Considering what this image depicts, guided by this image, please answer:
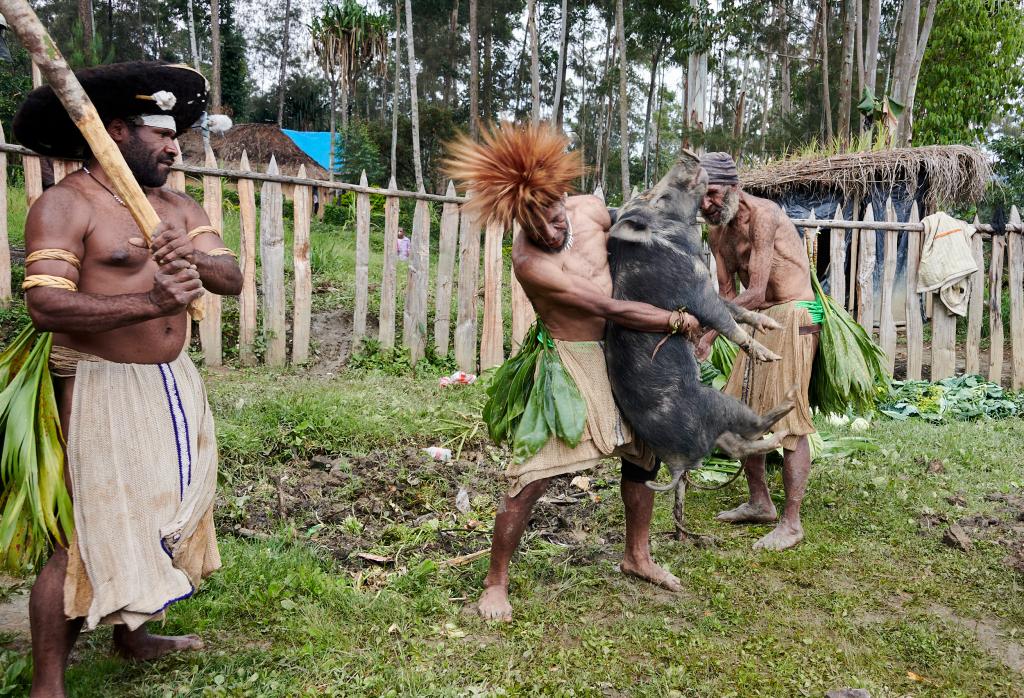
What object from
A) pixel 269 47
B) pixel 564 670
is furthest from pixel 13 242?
pixel 269 47

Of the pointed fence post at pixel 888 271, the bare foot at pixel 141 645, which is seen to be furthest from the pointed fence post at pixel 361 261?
the pointed fence post at pixel 888 271

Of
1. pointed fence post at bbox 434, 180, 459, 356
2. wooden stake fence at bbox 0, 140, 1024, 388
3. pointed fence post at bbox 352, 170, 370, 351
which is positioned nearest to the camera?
wooden stake fence at bbox 0, 140, 1024, 388

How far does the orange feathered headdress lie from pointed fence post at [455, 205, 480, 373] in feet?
12.5

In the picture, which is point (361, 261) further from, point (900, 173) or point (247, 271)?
point (900, 173)

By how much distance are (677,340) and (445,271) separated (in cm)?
424

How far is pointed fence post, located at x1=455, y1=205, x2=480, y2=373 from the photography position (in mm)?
6992

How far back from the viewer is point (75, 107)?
6.81ft

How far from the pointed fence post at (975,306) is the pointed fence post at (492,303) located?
4.48m

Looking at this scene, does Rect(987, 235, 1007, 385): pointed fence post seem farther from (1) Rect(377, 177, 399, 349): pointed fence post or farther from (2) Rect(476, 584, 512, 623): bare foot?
(2) Rect(476, 584, 512, 623): bare foot

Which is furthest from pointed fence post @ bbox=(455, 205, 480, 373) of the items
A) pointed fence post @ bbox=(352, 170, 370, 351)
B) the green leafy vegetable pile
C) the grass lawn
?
the green leafy vegetable pile

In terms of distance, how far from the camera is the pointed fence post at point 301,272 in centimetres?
648

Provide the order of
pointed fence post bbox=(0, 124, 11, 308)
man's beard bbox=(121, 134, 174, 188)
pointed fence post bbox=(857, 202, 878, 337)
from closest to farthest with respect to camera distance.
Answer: man's beard bbox=(121, 134, 174, 188) < pointed fence post bbox=(0, 124, 11, 308) < pointed fence post bbox=(857, 202, 878, 337)

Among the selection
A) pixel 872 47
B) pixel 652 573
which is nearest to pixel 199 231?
pixel 652 573

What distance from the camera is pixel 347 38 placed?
2361 centimetres
